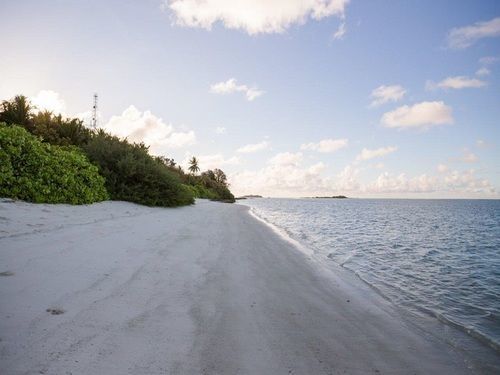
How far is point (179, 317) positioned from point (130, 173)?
11.4 m

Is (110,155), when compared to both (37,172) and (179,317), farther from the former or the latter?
(179,317)

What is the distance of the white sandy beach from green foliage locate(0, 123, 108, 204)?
6.26 ft

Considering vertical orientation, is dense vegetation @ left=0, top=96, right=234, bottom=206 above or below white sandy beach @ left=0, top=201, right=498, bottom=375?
above

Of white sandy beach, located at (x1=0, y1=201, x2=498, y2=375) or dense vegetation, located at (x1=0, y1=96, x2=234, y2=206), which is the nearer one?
white sandy beach, located at (x1=0, y1=201, x2=498, y2=375)

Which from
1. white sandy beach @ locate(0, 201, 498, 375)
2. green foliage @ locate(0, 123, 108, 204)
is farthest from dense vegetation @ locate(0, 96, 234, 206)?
white sandy beach @ locate(0, 201, 498, 375)

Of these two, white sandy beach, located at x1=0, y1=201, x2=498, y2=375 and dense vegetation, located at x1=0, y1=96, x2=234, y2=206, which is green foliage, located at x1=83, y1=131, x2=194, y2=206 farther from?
white sandy beach, located at x1=0, y1=201, x2=498, y2=375

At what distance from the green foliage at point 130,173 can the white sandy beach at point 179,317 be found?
7136mm

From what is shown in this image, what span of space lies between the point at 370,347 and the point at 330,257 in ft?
20.1

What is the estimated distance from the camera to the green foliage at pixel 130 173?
1297 cm

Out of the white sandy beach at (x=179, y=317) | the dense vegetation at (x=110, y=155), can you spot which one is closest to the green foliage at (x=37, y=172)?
the dense vegetation at (x=110, y=155)

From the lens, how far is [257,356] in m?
2.58

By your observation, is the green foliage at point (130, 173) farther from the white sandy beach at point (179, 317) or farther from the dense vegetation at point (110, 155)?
the white sandy beach at point (179, 317)

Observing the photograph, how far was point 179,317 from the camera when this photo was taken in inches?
122

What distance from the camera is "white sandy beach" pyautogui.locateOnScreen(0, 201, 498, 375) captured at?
2.34 metres
